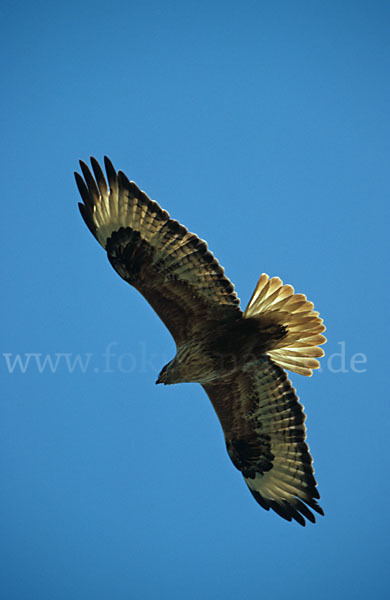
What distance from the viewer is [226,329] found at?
712 centimetres

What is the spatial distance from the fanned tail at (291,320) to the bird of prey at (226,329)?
0.01 meters

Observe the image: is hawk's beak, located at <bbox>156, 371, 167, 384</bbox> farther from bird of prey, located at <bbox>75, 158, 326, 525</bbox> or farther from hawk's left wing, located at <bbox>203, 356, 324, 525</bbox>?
hawk's left wing, located at <bbox>203, 356, 324, 525</bbox>

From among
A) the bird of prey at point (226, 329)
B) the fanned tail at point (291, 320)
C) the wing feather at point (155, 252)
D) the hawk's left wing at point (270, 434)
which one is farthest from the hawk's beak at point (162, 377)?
the fanned tail at point (291, 320)

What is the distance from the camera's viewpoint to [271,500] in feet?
25.5

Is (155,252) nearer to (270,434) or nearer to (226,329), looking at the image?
(226,329)

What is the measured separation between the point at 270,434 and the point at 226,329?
145cm

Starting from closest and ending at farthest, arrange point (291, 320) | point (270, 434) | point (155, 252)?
point (155, 252) → point (291, 320) → point (270, 434)

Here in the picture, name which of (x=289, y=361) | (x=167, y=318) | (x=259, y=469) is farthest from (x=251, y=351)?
(x=259, y=469)

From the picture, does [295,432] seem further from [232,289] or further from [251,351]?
[232,289]

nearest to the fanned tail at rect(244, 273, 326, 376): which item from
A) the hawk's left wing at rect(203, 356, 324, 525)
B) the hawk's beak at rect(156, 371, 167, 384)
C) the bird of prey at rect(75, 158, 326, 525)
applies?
the bird of prey at rect(75, 158, 326, 525)

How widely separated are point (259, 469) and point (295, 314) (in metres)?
1.98

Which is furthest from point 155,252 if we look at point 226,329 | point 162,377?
point 162,377

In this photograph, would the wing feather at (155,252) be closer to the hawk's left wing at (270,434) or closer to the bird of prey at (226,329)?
the bird of prey at (226,329)

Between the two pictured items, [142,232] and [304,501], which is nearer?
[142,232]
